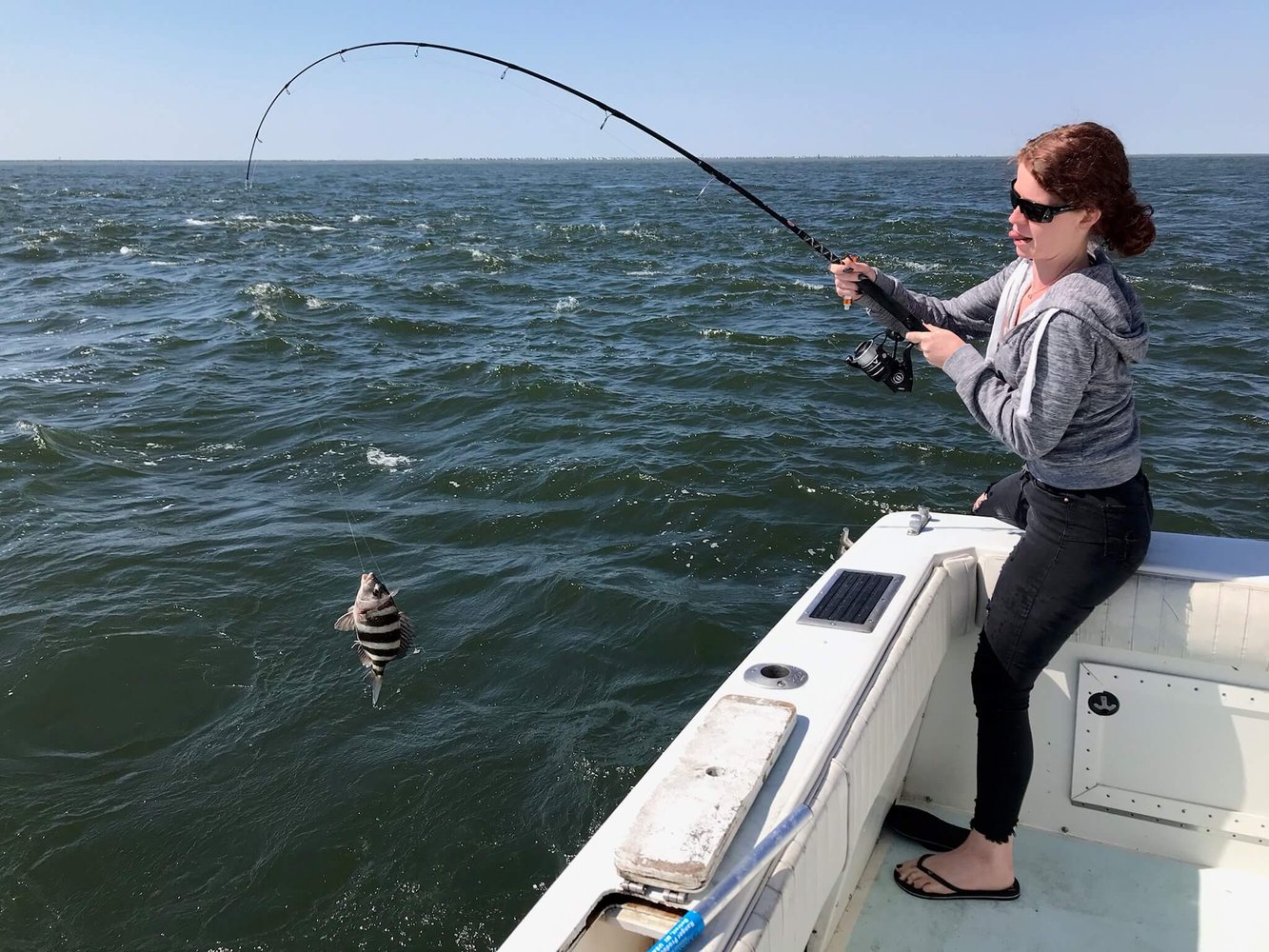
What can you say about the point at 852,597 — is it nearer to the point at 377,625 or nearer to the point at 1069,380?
the point at 1069,380

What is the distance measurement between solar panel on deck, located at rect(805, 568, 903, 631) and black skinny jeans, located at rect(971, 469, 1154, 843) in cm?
37

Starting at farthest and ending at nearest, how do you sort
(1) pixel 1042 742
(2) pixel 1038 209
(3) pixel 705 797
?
(1) pixel 1042 742 < (2) pixel 1038 209 < (3) pixel 705 797

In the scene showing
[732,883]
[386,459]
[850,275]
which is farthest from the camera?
[386,459]

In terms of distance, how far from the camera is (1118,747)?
343 cm

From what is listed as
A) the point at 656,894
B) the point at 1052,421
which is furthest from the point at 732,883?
the point at 1052,421

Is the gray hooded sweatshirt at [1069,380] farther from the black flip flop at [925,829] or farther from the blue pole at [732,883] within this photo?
the black flip flop at [925,829]

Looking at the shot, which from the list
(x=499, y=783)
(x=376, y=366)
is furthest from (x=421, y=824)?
(x=376, y=366)

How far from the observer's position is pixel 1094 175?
8.06 feet

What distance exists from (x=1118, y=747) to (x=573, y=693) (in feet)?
10.7

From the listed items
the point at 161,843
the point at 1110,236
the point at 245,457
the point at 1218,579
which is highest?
the point at 1110,236

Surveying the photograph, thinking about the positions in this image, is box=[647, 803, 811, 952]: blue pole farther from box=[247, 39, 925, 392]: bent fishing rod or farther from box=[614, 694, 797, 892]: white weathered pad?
box=[247, 39, 925, 392]: bent fishing rod

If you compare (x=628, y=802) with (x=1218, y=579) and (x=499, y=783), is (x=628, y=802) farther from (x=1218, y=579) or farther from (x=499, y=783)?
(x=499, y=783)

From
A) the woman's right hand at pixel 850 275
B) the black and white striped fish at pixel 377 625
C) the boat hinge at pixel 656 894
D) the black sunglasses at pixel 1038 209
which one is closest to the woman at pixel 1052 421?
the black sunglasses at pixel 1038 209

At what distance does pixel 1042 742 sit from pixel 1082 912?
60cm
